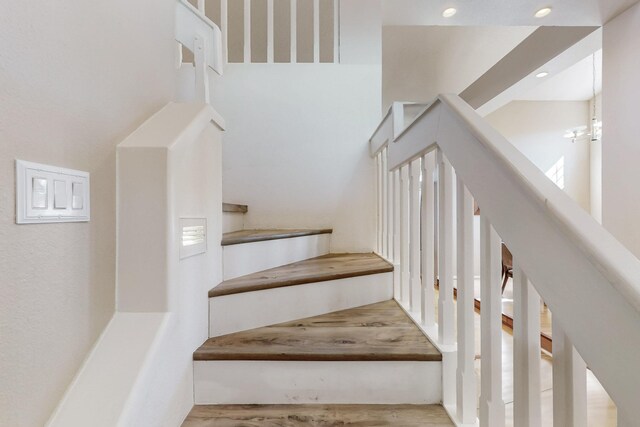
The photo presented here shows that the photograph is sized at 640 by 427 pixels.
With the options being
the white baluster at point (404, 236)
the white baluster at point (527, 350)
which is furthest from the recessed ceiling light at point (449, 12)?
the white baluster at point (527, 350)

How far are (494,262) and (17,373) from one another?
3.31 feet

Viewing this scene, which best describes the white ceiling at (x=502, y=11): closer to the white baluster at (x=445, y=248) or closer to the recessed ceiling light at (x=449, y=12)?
the recessed ceiling light at (x=449, y=12)

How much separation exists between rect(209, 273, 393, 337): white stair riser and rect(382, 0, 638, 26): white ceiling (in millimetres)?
1919

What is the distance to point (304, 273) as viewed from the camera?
5.09ft

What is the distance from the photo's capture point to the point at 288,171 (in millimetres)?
2402

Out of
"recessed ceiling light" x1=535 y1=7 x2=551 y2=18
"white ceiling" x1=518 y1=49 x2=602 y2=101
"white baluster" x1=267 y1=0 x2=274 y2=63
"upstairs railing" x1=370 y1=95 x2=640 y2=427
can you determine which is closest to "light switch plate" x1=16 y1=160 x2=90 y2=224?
"upstairs railing" x1=370 y1=95 x2=640 y2=427

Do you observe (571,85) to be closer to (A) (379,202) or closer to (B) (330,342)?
(A) (379,202)

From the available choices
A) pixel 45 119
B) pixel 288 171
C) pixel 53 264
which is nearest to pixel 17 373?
pixel 53 264

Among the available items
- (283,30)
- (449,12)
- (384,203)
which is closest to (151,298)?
(384,203)

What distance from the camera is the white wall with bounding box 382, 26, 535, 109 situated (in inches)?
163

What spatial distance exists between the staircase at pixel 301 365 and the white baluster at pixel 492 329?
23 centimetres

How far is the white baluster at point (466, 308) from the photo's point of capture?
3.26 feet

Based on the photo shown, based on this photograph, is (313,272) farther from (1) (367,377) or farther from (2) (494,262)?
(2) (494,262)

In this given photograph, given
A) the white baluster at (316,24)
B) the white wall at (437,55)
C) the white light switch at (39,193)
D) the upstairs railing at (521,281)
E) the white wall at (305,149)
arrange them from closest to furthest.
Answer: the upstairs railing at (521,281) < the white light switch at (39,193) < the white baluster at (316,24) < the white wall at (305,149) < the white wall at (437,55)
